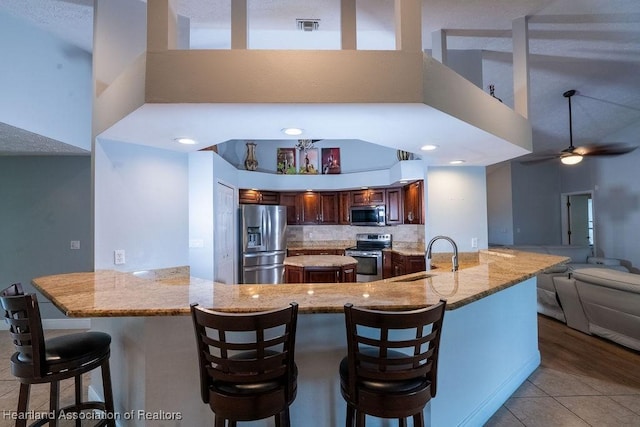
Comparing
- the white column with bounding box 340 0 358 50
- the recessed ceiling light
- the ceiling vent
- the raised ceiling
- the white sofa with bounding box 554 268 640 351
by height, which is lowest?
the white sofa with bounding box 554 268 640 351

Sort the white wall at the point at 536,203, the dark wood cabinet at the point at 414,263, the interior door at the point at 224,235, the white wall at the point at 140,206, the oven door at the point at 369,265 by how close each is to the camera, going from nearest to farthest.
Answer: the white wall at the point at 140,206 → the interior door at the point at 224,235 → the dark wood cabinet at the point at 414,263 → the oven door at the point at 369,265 → the white wall at the point at 536,203

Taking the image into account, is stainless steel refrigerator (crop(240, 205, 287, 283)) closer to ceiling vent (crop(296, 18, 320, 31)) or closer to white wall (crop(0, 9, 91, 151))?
white wall (crop(0, 9, 91, 151))

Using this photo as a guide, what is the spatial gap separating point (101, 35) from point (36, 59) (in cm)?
92

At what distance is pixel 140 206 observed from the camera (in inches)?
104

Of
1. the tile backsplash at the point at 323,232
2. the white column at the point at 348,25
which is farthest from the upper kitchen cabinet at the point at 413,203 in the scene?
the white column at the point at 348,25

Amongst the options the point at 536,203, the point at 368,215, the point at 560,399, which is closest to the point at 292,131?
the point at 560,399

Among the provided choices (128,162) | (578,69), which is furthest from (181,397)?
(578,69)

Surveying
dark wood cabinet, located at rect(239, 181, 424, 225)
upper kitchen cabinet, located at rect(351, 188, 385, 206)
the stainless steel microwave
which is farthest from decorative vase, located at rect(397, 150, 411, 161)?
the stainless steel microwave

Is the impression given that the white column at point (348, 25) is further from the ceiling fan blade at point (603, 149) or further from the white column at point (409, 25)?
the ceiling fan blade at point (603, 149)

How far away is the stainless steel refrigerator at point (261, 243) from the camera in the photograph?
16.9ft

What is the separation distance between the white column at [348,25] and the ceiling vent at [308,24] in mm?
737

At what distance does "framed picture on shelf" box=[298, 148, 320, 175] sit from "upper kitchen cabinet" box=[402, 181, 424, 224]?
2063mm

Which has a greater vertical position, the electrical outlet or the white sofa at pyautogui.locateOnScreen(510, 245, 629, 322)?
the electrical outlet

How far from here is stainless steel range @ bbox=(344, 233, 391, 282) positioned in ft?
18.8
